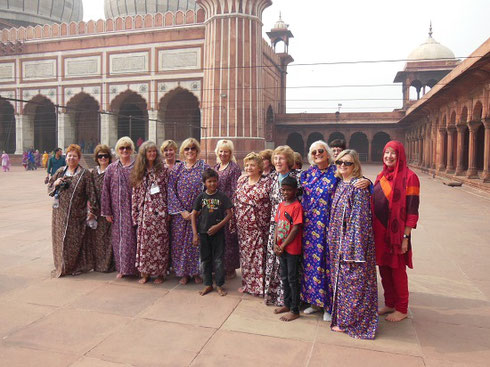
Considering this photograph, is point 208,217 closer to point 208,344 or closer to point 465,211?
point 208,344

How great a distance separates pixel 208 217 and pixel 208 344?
1009 millimetres

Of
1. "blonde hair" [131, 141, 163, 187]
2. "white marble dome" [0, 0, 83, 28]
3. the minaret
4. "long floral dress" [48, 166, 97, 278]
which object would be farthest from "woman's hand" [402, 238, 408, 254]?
"white marble dome" [0, 0, 83, 28]

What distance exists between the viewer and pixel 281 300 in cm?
302

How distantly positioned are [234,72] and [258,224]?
16.1 m

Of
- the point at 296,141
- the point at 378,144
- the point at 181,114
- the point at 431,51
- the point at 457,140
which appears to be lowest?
the point at 457,140

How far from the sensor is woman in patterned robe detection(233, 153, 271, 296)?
314cm

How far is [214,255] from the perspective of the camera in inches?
130

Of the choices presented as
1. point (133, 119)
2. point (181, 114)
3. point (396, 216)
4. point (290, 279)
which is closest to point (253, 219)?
point (290, 279)

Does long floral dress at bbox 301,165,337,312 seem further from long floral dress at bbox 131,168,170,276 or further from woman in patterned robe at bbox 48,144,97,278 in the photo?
woman in patterned robe at bbox 48,144,97,278

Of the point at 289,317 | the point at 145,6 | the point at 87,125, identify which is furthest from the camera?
the point at 145,6

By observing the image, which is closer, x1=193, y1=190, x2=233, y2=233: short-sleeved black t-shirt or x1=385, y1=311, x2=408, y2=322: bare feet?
x1=385, y1=311, x2=408, y2=322: bare feet

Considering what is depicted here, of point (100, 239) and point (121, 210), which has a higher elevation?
point (121, 210)

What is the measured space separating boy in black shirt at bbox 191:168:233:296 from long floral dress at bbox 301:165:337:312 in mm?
701

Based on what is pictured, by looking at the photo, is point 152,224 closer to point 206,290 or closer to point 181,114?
point 206,290
